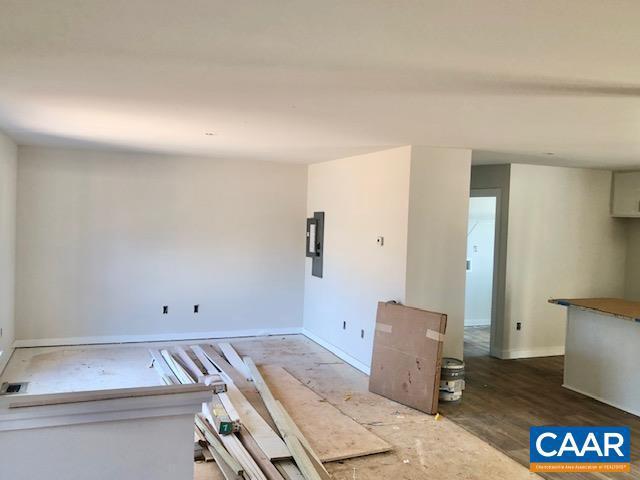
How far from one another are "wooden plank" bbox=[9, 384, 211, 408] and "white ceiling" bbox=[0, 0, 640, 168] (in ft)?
4.50

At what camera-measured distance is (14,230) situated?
6.00 metres

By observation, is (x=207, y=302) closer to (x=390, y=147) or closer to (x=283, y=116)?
(x=390, y=147)

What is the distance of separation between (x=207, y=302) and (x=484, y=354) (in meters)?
3.69

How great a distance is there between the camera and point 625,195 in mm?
6566

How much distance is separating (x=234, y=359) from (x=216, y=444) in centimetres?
226

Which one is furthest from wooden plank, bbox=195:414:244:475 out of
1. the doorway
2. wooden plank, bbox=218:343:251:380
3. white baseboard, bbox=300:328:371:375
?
the doorway

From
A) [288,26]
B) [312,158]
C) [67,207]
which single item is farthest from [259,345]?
[288,26]

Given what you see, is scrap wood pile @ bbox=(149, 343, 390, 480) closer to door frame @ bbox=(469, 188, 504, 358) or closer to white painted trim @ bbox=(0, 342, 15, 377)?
white painted trim @ bbox=(0, 342, 15, 377)

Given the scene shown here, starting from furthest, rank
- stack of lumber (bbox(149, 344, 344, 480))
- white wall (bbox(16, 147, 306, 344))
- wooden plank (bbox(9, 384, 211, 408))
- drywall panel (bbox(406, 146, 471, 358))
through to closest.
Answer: white wall (bbox(16, 147, 306, 344)) < drywall panel (bbox(406, 146, 471, 358)) < stack of lumber (bbox(149, 344, 344, 480)) < wooden plank (bbox(9, 384, 211, 408))

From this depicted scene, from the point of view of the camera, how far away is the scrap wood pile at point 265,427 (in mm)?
3289

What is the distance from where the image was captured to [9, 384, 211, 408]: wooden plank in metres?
1.76

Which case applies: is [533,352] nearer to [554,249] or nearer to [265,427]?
[554,249]

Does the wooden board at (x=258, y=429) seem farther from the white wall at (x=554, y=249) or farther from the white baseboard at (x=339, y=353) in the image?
the white wall at (x=554, y=249)

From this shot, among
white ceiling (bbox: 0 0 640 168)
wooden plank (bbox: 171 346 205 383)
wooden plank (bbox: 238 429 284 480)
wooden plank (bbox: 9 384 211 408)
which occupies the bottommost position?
wooden plank (bbox: 238 429 284 480)
